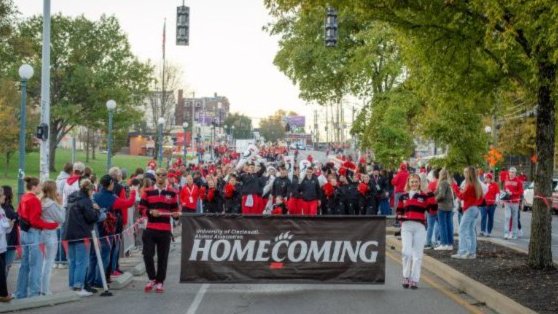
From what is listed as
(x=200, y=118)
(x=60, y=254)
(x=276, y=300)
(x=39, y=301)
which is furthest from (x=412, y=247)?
(x=200, y=118)

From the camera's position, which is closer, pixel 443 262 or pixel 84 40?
pixel 443 262

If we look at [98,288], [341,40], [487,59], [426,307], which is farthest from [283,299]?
[341,40]

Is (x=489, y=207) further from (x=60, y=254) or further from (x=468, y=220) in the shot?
(x=60, y=254)

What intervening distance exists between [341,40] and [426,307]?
34769 mm

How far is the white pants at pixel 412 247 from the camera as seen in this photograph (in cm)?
1215

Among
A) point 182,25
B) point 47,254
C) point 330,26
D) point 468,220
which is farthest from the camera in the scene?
point 182,25

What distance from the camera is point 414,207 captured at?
12328 millimetres

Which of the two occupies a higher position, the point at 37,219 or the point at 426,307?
the point at 37,219

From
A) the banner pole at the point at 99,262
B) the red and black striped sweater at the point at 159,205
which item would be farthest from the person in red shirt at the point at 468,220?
the banner pole at the point at 99,262

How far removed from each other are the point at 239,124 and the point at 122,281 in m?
141

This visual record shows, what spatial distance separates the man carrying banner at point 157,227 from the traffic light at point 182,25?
1037cm

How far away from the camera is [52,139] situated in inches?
2571

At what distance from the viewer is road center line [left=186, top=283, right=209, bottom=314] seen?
404 inches

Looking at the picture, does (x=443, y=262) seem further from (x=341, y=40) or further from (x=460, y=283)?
(x=341, y=40)
